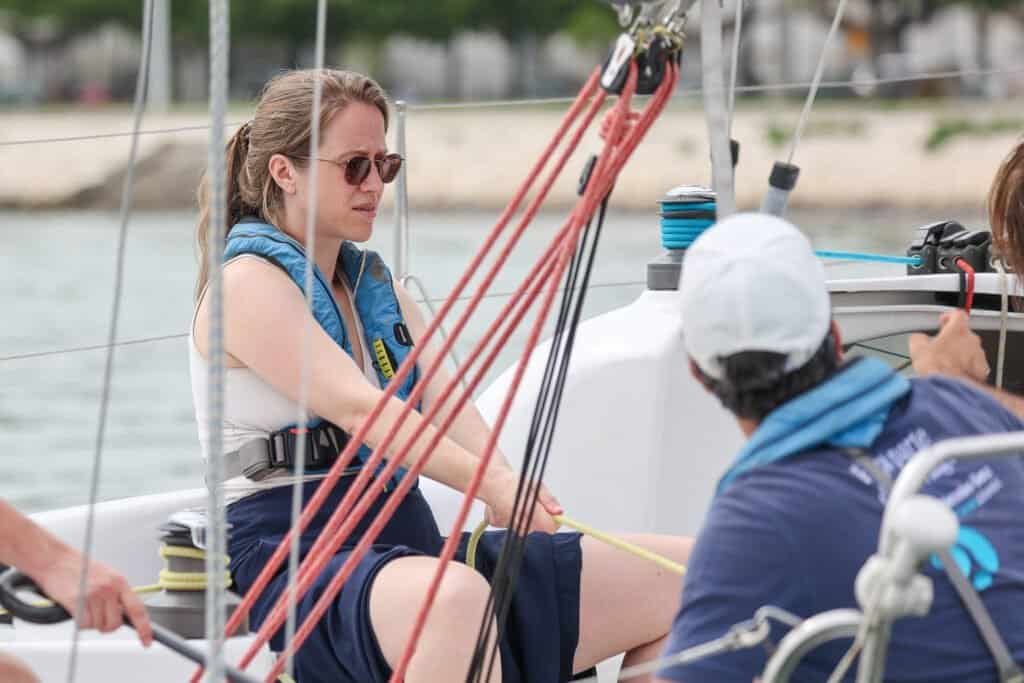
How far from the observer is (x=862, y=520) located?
148 centimetres

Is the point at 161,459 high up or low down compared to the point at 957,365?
down

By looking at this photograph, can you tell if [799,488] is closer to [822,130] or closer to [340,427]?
[340,427]

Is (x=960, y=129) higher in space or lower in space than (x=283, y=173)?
lower

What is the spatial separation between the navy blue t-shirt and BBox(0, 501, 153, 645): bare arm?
55cm

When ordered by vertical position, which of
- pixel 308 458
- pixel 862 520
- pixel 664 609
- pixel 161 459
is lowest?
pixel 161 459

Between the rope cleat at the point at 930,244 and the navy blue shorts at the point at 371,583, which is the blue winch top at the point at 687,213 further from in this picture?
the navy blue shorts at the point at 371,583

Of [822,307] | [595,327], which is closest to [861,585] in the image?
[822,307]

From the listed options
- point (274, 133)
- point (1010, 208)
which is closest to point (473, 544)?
point (274, 133)

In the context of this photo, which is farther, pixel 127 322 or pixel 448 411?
pixel 127 322

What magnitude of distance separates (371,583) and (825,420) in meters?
0.79

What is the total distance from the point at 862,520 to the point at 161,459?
8.37 metres

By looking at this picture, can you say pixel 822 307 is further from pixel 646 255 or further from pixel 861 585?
pixel 646 255

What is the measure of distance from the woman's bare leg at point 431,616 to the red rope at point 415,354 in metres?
0.13

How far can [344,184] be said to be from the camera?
238cm
